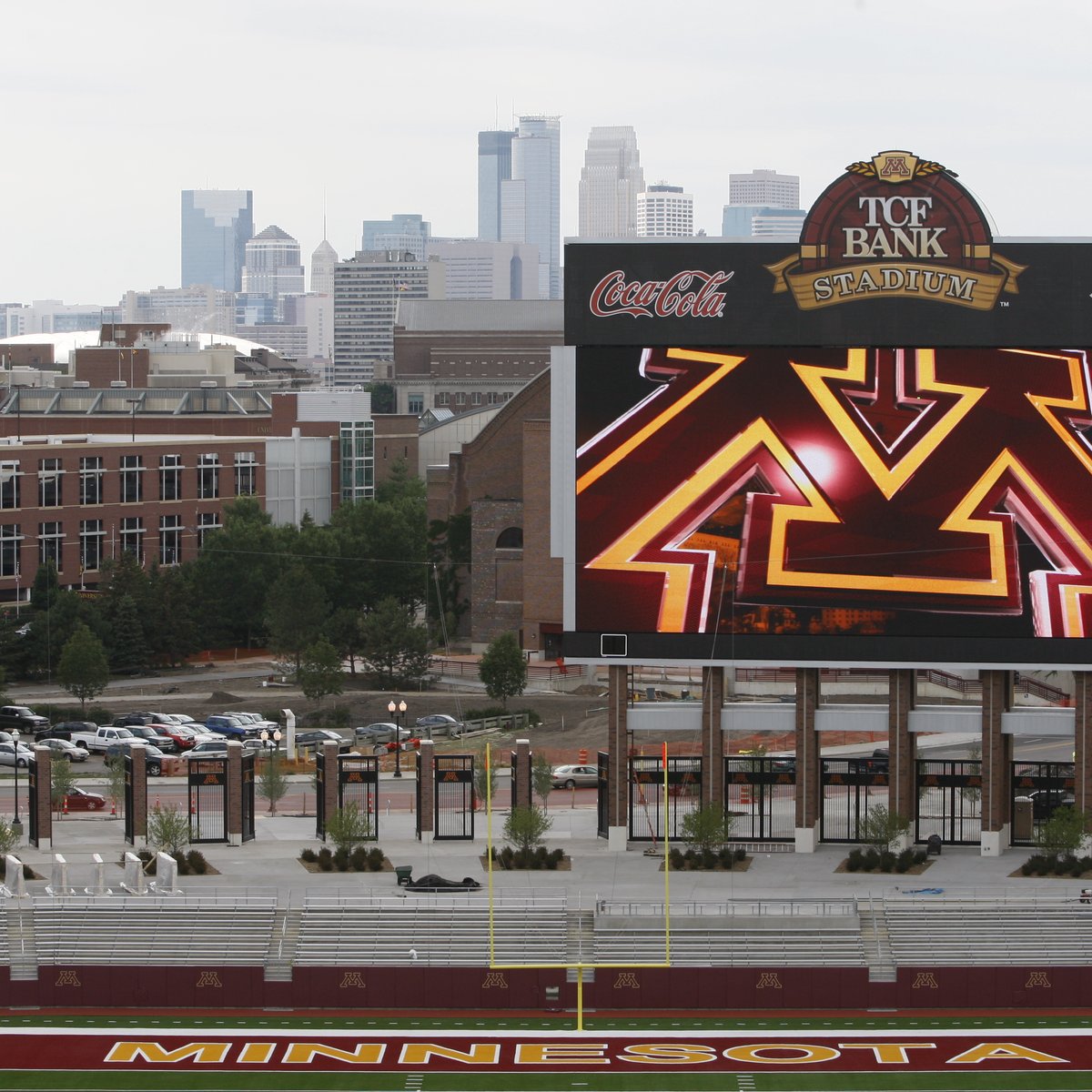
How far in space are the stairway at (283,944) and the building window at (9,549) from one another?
71553 mm

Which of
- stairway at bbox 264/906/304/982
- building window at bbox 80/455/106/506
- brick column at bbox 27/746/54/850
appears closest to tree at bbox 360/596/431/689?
building window at bbox 80/455/106/506

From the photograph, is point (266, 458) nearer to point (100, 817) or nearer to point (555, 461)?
point (100, 817)

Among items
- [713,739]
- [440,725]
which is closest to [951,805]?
[713,739]

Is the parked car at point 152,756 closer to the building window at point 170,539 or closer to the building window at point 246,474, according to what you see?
the building window at point 170,539

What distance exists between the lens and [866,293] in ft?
212

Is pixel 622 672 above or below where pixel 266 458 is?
below

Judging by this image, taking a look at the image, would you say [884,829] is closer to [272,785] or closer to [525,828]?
[525,828]

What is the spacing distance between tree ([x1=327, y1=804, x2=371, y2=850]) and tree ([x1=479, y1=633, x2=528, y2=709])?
120ft

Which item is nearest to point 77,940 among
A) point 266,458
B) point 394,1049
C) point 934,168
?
point 394,1049

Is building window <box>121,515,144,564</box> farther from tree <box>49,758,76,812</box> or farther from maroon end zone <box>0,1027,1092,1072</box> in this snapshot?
maroon end zone <box>0,1027,1092,1072</box>

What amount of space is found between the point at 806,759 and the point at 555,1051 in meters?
18.3

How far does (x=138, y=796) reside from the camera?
68188mm

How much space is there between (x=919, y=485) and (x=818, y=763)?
29.6ft

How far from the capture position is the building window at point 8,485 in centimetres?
12394
